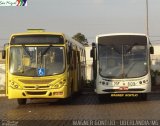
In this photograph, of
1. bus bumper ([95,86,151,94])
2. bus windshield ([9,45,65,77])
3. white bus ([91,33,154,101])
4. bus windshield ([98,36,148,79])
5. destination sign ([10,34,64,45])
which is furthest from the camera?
bus windshield ([98,36,148,79])

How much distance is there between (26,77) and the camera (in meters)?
21.6

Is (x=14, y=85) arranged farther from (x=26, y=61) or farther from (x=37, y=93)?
(x=26, y=61)

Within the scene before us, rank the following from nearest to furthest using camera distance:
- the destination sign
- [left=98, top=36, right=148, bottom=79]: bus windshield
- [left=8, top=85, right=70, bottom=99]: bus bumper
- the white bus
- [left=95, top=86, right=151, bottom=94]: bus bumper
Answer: [left=8, top=85, right=70, bottom=99]: bus bumper
the destination sign
[left=95, top=86, right=151, bottom=94]: bus bumper
the white bus
[left=98, top=36, right=148, bottom=79]: bus windshield

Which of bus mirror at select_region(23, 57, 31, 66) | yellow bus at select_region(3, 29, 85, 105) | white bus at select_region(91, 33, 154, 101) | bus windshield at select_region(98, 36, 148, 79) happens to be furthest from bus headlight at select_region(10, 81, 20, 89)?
bus windshield at select_region(98, 36, 148, 79)

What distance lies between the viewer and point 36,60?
21844 millimetres

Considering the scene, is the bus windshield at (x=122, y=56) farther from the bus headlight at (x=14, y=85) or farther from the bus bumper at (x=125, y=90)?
the bus headlight at (x=14, y=85)

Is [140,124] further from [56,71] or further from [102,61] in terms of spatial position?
[102,61]

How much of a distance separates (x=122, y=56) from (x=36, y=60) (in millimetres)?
4353

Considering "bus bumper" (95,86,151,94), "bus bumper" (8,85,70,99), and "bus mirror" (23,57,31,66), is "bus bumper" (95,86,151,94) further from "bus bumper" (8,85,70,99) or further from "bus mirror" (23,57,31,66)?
"bus mirror" (23,57,31,66)

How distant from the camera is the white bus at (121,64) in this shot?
2353cm

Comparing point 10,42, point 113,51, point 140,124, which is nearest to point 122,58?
point 113,51

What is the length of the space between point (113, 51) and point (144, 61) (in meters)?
1.49

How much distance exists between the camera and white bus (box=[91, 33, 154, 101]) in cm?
2353

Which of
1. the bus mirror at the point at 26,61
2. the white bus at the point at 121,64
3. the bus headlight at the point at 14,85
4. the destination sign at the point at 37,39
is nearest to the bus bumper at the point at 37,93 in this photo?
the bus headlight at the point at 14,85
